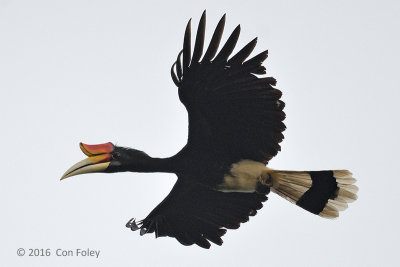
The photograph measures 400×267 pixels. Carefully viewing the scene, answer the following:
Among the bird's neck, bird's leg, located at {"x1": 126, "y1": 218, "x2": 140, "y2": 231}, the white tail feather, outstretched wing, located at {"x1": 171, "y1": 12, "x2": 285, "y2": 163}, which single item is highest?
outstretched wing, located at {"x1": 171, "y1": 12, "x2": 285, "y2": 163}

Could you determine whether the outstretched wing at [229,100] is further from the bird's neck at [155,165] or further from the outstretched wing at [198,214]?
the outstretched wing at [198,214]

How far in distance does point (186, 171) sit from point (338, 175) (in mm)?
2119

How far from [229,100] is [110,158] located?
1805 mm

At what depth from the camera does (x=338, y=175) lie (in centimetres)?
1104

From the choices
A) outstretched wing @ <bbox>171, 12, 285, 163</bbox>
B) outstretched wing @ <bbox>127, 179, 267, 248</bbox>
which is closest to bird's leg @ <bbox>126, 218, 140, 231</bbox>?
outstretched wing @ <bbox>127, 179, 267, 248</bbox>

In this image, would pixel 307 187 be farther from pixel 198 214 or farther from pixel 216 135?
pixel 198 214

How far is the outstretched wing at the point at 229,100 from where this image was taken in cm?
980

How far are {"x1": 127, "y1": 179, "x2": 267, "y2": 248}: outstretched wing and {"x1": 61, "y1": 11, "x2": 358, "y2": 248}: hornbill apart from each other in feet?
0.05

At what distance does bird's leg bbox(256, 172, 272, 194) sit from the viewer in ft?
34.7

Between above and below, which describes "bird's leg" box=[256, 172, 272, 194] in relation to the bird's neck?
below

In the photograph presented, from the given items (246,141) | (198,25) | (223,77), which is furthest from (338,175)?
(198,25)

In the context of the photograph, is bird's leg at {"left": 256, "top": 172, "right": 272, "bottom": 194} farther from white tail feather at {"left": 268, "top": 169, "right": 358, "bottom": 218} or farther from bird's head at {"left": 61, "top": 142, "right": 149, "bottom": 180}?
bird's head at {"left": 61, "top": 142, "right": 149, "bottom": 180}

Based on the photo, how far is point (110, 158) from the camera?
10.6 meters

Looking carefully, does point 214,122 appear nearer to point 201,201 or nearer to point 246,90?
point 246,90
